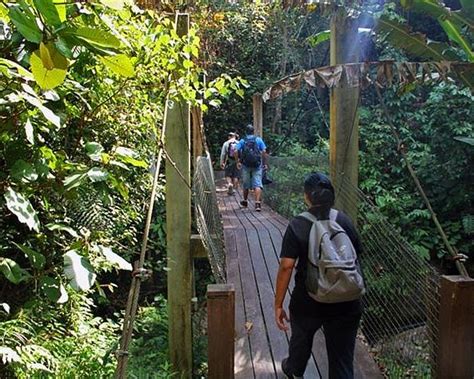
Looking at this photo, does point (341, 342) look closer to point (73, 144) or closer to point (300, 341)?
point (300, 341)

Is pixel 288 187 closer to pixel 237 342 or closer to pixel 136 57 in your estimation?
pixel 237 342

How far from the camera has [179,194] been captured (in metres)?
3.03

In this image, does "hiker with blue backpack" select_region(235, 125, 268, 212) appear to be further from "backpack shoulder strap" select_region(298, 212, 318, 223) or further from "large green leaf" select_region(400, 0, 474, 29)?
"backpack shoulder strap" select_region(298, 212, 318, 223)

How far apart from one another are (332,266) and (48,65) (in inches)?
46.1

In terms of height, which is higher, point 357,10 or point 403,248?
point 357,10

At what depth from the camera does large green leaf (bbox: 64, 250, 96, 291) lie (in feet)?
3.30

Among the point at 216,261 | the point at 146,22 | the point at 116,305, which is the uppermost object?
the point at 146,22

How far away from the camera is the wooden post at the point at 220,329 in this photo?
63.9 inches

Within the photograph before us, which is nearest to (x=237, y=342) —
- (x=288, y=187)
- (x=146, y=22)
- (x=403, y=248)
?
(x=403, y=248)

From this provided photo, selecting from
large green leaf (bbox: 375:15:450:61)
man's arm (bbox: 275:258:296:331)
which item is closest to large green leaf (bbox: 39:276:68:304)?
man's arm (bbox: 275:258:296:331)

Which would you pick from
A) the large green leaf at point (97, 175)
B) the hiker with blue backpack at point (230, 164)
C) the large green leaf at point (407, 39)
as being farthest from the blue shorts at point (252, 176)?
the large green leaf at point (97, 175)

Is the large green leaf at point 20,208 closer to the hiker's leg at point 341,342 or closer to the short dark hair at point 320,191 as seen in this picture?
the short dark hair at point 320,191

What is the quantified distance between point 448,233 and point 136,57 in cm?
482

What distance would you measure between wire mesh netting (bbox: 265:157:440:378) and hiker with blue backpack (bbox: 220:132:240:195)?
3582 millimetres
